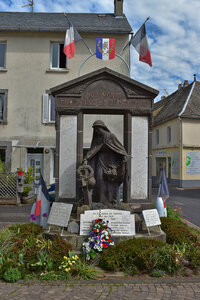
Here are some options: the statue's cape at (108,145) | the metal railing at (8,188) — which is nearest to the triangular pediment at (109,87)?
the statue's cape at (108,145)

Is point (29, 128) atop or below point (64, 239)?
atop

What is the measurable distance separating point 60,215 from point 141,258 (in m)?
1.94

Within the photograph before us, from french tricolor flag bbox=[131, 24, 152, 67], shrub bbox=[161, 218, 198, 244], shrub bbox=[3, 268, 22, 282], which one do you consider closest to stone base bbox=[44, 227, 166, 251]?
shrub bbox=[161, 218, 198, 244]

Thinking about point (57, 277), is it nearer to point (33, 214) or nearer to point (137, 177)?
point (33, 214)

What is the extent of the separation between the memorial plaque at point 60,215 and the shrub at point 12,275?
1.32 m

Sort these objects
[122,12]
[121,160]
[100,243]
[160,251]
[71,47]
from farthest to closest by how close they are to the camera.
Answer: [122,12] < [71,47] < [121,160] < [100,243] < [160,251]

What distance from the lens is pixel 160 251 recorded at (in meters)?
4.48

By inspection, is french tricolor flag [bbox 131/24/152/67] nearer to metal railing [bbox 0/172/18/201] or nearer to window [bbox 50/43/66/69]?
window [bbox 50/43/66/69]

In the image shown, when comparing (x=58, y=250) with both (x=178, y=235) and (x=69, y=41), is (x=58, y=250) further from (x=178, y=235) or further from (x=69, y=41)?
(x=69, y=41)

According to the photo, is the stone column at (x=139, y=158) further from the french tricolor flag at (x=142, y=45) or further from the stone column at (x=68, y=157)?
the french tricolor flag at (x=142, y=45)

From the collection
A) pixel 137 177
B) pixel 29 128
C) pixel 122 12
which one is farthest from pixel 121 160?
pixel 122 12

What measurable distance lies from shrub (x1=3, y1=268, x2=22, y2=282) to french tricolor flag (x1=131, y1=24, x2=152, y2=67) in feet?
26.6

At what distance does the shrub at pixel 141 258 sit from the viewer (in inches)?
172

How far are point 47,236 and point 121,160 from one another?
2343 mm
